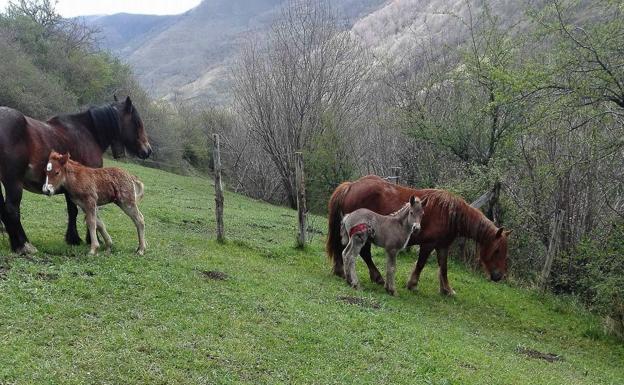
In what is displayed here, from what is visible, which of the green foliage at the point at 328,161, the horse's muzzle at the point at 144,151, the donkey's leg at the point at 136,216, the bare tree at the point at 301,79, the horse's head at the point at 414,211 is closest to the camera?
the donkey's leg at the point at 136,216

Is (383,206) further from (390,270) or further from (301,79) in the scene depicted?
(301,79)

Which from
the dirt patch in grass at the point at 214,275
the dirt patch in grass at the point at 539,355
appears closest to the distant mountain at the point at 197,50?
the dirt patch in grass at the point at 214,275

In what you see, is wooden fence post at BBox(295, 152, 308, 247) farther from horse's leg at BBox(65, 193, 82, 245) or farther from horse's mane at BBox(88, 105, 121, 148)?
horse's leg at BBox(65, 193, 82, 245)

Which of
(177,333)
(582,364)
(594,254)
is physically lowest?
(582,364)

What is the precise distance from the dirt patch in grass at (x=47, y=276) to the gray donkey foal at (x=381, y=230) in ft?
16.4

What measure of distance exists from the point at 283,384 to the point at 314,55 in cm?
2364

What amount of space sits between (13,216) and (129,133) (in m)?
2.92

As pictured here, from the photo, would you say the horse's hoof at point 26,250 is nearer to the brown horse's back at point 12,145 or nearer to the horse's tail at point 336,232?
the brown horse's back at point 12,145

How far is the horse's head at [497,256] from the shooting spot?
1029cm

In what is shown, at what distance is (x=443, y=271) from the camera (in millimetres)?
10680

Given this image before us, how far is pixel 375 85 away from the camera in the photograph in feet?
91.5

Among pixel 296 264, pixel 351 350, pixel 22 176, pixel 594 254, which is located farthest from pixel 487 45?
pixel 22 176

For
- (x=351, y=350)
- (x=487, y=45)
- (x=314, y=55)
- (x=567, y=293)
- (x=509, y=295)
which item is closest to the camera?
(x=351, y=350)

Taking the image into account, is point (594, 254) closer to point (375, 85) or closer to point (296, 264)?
point (296, 264)
